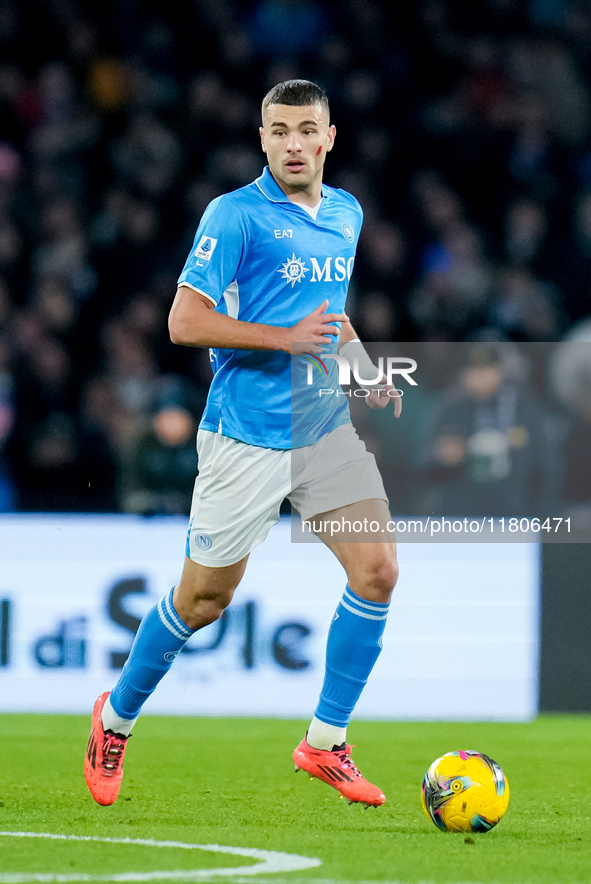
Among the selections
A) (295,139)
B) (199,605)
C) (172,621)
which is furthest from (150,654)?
(295,139)

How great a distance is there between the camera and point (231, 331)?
4.07 metres

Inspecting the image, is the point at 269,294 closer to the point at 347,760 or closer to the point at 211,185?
the point at 347,760

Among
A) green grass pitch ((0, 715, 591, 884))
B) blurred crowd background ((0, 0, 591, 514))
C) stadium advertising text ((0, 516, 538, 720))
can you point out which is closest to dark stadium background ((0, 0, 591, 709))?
blurred crowd background ((0, 0, 591, 514))

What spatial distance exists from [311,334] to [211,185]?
21.2ft

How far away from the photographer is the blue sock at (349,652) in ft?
13.9

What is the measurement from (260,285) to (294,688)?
3.06 m

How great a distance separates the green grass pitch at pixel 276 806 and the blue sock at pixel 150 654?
0.35 metres

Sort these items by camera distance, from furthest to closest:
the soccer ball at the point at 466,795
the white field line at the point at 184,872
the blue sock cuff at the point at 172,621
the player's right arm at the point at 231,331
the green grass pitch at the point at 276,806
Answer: the blue sock cuff at the point at 172,621, the player's right arm at the point at 231,331, the soccer ball at the point at 466,795, the green grass pitch at the point at 276,806, the white field line at the point at 184,872

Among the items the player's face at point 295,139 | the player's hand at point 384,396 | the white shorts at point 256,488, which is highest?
the player's face at point 295,139

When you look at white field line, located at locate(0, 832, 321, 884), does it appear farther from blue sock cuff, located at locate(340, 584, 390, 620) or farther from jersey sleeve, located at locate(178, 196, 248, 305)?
jersey sleeve, located at locate(178, 196, 248, 305)

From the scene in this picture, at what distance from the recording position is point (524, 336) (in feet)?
29.9

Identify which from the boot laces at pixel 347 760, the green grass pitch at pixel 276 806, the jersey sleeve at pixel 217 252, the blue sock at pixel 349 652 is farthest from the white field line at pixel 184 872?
the jersey sleeve at pixel 217 252

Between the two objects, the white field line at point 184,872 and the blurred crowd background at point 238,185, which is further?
the blurred crowd background at point 238,185

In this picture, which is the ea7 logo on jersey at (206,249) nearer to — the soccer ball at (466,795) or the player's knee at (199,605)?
the player's knee at (199,605)
